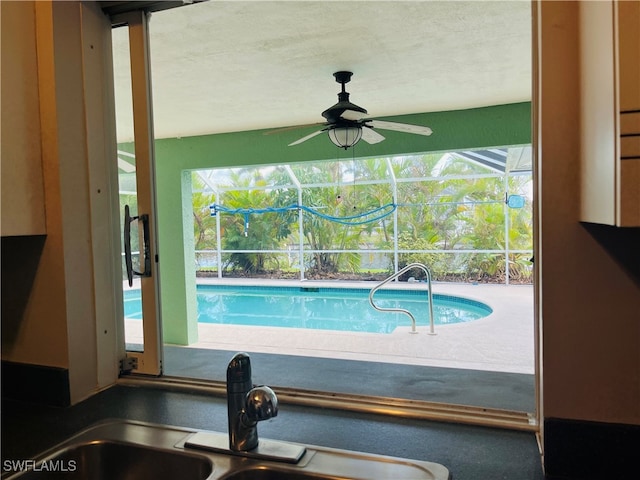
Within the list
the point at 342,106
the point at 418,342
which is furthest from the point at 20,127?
the point at 418,342

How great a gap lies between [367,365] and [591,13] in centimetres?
139

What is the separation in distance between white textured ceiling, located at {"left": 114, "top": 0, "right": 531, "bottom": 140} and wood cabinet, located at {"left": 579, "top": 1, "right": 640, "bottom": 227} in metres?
1.42

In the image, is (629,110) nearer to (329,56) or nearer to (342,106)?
(329,56)

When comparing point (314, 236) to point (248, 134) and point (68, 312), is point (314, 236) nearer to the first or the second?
point (248, 134)

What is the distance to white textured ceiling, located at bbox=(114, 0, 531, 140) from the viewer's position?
2318 millimetres

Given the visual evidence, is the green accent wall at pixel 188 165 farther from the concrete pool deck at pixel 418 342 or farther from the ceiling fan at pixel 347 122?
the ceiling fan at pixel 347 122

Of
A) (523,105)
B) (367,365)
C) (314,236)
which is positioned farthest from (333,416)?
(314,236)

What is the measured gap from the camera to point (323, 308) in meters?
7.98

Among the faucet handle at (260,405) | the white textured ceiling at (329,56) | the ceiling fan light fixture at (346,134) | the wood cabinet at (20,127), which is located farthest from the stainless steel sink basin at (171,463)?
the ceiling fan light fixture at (346,134)

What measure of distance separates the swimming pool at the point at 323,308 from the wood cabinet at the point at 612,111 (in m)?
5.40

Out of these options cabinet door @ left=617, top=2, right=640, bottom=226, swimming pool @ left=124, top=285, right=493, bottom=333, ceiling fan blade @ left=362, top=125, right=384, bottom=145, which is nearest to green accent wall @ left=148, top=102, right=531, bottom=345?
ceiling fan blade @ left=362, top=125, right=384, bottom=145

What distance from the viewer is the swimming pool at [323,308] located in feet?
22.6

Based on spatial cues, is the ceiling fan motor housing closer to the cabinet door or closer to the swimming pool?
the cabinet door

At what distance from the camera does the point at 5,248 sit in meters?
1.40
